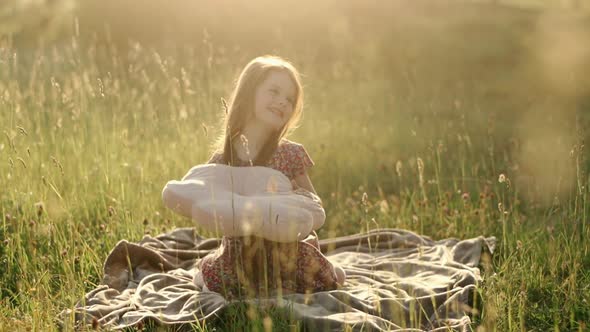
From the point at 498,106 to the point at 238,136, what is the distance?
6.06m

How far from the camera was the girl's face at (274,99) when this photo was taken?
10.4ft

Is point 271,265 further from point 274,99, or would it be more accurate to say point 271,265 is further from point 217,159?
point 274,99

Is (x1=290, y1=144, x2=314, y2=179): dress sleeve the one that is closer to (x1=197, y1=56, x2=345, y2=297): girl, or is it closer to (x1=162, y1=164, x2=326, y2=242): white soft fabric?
(x1=197, y1=56, x2=345, y2=297): girl

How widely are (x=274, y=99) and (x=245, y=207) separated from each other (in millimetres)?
704

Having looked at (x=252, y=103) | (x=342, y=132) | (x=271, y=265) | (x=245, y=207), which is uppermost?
(x=252, y=103)

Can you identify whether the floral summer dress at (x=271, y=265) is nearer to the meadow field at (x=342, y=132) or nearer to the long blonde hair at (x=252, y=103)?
the long blonde hair at (x=252, y=103)

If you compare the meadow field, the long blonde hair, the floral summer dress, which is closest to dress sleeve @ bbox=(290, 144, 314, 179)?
the floral summer dress

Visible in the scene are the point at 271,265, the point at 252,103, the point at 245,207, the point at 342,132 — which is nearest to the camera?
the point at 245,207

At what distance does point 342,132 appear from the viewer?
6.08 metres

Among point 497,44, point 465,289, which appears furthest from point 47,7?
point 465,289

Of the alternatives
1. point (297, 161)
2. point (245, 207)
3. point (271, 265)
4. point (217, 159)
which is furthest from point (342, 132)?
point (245, 207)

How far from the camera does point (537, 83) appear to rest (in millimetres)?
9789

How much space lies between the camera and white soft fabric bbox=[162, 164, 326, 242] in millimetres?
2664

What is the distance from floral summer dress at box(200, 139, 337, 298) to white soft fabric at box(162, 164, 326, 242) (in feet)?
0.79
